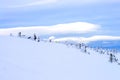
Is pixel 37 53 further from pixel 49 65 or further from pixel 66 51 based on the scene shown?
pixel 66 51

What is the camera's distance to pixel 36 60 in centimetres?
2705

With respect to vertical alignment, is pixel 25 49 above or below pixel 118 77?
above

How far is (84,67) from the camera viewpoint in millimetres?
31562

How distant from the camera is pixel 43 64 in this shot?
26.8m

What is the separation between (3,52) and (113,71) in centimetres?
1260

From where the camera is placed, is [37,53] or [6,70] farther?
[37,53]

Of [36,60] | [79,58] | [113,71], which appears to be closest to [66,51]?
[79,58]

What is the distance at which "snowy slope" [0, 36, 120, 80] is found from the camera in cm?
2310

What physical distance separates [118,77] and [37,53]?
7.49 m

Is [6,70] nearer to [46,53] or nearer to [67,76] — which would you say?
[67,76]

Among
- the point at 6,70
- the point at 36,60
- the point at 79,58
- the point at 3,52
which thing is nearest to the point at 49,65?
the point at 36,60

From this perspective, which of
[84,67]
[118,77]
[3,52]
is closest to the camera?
[3,52]

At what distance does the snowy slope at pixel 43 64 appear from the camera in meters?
23.1

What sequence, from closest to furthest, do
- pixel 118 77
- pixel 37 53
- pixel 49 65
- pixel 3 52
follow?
pixel 3 52 < pixel 49 65 < pixel 37 53 < pixel 118 77
